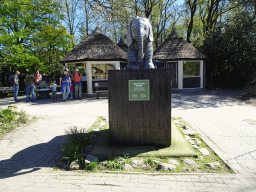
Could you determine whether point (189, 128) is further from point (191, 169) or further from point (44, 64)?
point (44, 64)

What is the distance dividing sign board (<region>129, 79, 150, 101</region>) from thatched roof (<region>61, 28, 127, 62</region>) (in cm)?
1035

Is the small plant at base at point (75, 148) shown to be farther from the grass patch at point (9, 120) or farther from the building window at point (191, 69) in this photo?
the building window at point (191, 69)

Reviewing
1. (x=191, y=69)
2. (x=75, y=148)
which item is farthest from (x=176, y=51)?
(x=75, y=148)

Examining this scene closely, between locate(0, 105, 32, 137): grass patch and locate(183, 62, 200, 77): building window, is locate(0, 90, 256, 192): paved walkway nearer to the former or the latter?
locate(0, 105, 32, 137): grass patch

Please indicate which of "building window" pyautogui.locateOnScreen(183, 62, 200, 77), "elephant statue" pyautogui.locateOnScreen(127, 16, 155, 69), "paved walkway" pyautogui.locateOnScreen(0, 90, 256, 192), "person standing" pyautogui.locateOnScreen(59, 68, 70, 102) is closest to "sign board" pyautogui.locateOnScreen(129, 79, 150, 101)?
"elephant statue" pyautogui.locateOnScreen(127, 16, 155, 69)

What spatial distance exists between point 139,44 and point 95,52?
10356 millimetres

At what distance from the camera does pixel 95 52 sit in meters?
14.4

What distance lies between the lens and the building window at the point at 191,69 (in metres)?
16.3

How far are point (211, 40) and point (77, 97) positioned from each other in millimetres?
13064

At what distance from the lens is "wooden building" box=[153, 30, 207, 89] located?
16.0 meters

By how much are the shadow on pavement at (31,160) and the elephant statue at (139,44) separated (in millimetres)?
2626

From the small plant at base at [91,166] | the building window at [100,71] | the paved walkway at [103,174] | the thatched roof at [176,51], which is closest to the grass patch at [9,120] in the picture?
the paved walkway at [103,174]

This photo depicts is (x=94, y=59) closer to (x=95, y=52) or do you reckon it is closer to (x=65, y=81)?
(x=95, y=52)

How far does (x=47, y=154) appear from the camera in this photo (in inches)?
162
